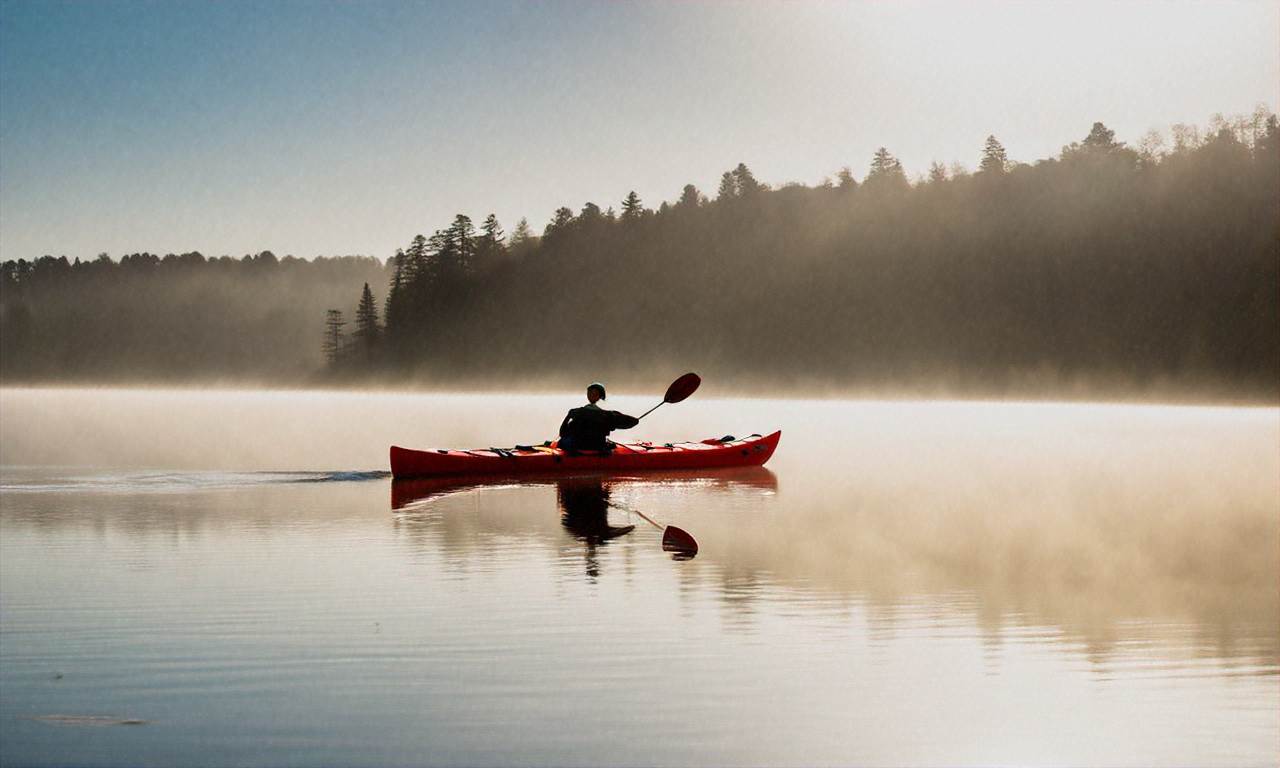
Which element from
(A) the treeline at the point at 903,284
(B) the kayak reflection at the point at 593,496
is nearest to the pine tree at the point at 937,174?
(A) the treeline at the point at 903,284

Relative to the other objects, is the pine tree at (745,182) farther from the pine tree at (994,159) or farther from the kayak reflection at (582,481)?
the kayak reflection at (582,481)

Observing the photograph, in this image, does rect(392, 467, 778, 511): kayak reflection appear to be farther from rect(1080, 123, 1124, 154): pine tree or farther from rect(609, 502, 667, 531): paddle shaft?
rect(1080, 123, 1124, 154): pine tree

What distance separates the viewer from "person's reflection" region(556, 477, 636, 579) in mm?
14267

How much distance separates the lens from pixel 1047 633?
369 inches

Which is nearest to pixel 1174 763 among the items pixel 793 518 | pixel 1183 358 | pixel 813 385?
pixel 793 518

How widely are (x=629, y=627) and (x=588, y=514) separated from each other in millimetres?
8260

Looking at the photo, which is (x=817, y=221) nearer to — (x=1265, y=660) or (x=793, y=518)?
(x=793, y=518)

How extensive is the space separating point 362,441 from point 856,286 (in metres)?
96.6

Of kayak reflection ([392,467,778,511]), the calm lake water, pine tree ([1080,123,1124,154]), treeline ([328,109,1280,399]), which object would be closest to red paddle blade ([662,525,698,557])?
the calm lake water

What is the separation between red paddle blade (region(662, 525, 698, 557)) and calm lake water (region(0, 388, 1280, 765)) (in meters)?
0.19

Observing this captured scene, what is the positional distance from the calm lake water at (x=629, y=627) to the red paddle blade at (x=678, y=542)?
0.19 metres

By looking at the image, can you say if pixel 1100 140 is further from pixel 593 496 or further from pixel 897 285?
pixel 593 496

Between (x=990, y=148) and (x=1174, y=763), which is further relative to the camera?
(x=990, y=148)

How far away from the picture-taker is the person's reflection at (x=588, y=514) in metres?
14.3
